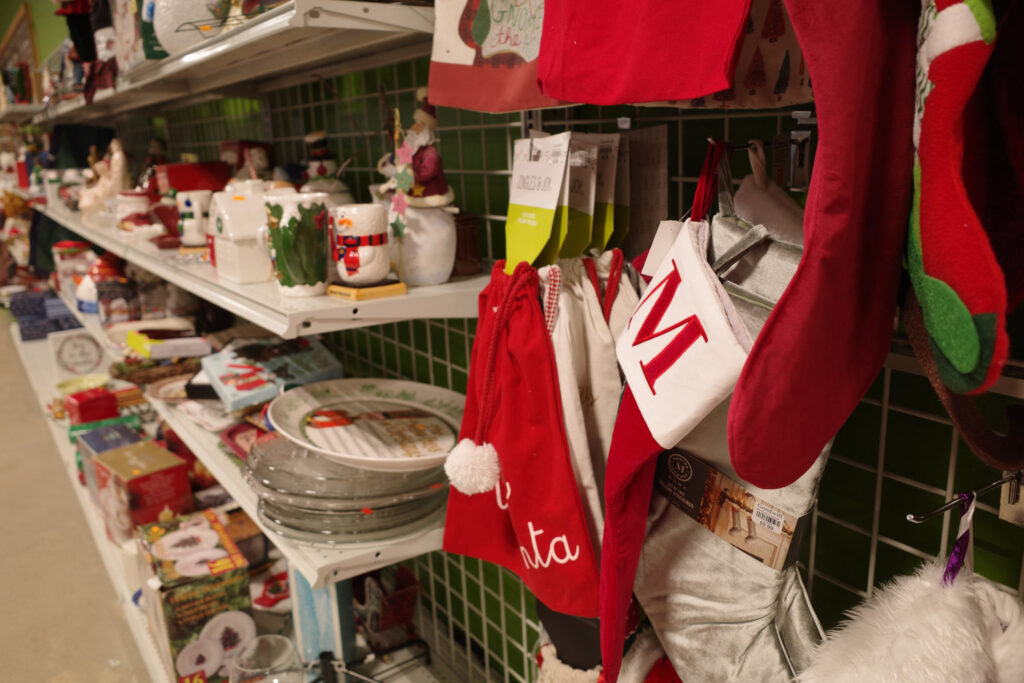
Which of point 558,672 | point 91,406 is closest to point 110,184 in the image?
point 91,406

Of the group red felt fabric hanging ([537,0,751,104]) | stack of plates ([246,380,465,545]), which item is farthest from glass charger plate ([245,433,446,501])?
red felt fabric hanging ([537,0,751,104])

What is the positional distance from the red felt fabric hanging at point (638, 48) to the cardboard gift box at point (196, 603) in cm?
131

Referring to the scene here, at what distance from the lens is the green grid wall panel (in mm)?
731

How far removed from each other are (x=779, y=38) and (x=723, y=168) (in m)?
0.14

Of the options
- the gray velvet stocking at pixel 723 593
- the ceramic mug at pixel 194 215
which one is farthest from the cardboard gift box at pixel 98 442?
the gray velvet stocking at pixel 723 593

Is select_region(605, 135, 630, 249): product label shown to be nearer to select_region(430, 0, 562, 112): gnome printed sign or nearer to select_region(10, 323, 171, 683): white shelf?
select_region(430, 0, 562, 112): gnome printed sign

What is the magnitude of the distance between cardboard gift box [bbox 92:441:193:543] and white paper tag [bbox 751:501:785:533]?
1.67m

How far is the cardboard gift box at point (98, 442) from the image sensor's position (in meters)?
2.21

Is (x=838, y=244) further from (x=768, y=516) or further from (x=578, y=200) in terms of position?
(x=578, y=200)

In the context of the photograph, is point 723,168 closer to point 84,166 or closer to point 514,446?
point 514,446

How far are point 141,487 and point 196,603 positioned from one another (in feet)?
1.64

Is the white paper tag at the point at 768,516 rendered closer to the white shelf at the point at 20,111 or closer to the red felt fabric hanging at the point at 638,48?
the red felt fabric hanging at the point at 638,48

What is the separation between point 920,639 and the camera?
544 millimetres

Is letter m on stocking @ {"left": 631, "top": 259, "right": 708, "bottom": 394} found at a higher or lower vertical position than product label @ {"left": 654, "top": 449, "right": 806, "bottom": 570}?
higher
